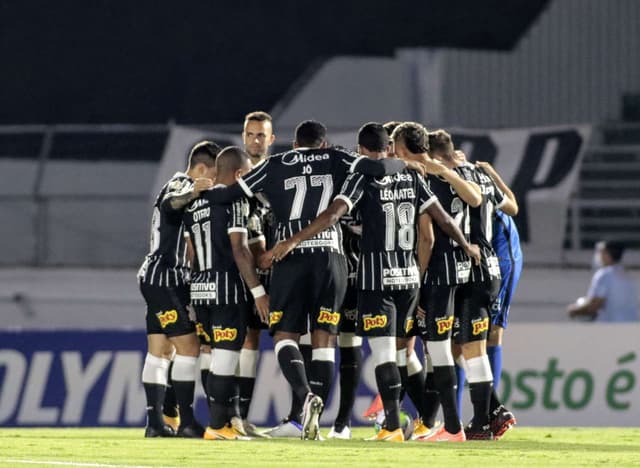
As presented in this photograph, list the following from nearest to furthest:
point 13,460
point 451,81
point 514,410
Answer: point 13,460 → point 514,410 → point 451,81

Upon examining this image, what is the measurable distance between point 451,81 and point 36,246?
653 cm

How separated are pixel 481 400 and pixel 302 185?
1850mm

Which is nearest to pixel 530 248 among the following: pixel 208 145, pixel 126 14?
pixel 208 145

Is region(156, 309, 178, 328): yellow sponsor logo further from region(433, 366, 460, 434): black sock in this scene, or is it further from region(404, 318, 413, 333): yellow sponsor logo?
region(433, 366, 460, 434): black sock

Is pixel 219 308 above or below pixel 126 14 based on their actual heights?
below

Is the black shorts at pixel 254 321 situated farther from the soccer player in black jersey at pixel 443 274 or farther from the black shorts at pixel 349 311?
the soccer player in black jersey at pixel 443 274

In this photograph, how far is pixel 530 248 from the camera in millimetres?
18234

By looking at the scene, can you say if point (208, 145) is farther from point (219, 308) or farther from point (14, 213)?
point (14, 213)

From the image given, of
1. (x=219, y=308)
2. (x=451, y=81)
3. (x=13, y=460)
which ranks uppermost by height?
(x=451, y=81)

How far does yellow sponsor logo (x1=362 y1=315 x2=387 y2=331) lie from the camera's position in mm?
10484

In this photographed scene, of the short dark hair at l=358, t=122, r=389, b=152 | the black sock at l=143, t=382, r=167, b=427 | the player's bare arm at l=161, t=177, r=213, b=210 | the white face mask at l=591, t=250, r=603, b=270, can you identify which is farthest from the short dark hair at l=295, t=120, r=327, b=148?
the white face mask at l=591, t=250, r=603, b=270

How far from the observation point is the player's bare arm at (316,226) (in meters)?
10.3

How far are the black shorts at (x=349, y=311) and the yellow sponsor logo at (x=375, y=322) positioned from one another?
0.50 metres

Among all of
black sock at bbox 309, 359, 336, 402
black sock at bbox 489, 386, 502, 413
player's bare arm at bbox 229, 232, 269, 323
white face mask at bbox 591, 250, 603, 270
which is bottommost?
black sock at bbox 489, 386, 502, 413
